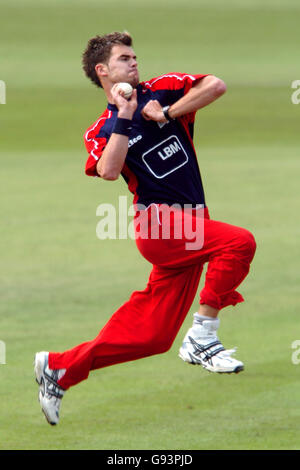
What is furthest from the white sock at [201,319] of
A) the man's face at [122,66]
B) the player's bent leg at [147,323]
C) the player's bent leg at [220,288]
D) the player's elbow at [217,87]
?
the man's face at [122,66]

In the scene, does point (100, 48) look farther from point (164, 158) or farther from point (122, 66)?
point (164, 158)

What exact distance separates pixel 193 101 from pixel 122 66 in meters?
0.57

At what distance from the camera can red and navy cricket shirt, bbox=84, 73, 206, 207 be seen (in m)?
6.72

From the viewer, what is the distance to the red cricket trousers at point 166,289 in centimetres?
657

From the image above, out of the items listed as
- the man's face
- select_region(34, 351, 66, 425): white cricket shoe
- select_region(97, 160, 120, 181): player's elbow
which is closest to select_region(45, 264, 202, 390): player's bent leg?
select_region(34, 351, 66, 425): white cricket shoe

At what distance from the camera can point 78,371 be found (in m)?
7.08

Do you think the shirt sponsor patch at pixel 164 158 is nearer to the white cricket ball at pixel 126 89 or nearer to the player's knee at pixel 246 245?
the white cricket ball at pixel 126 89

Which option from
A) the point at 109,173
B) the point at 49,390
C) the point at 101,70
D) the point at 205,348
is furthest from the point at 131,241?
the point at 109,173

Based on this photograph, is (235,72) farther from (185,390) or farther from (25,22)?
(185,390)

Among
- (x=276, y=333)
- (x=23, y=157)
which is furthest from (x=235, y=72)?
(x=276, y=333)

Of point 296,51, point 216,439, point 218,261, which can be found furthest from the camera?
point 296,51

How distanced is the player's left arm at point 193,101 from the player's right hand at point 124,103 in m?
0.13

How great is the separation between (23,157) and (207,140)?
14.7ft

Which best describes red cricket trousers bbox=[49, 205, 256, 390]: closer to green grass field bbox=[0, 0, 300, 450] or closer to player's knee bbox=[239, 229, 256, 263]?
player's knee bbox=[239, 229, 256, 263]
